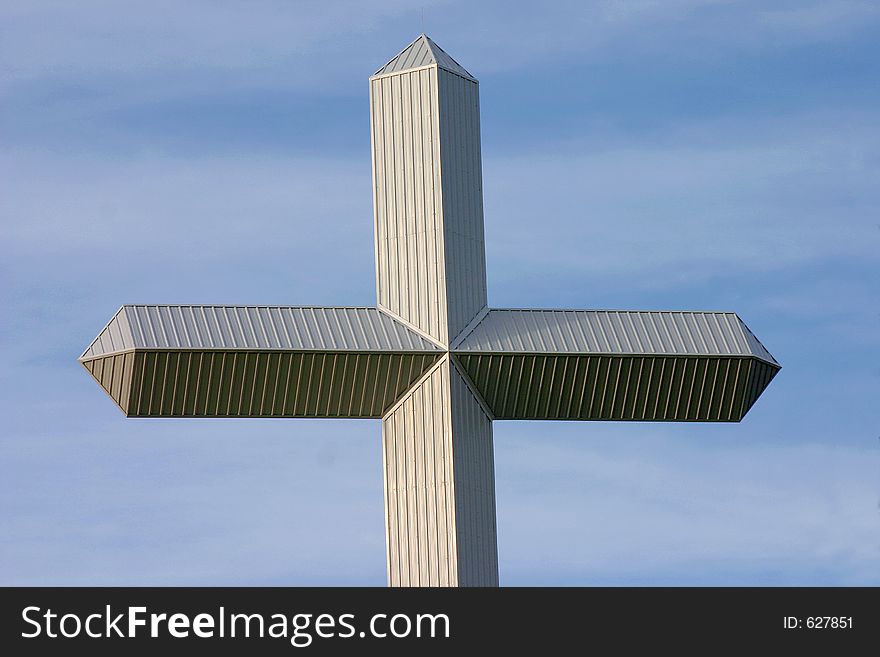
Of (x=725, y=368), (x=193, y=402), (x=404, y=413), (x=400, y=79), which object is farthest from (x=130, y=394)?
(x=725, y=368)

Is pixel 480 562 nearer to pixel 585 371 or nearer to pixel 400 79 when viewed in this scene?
pixel 585 371

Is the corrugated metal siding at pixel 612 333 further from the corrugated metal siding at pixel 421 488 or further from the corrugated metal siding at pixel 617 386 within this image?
the corrugated metal siding at pixel 421 488

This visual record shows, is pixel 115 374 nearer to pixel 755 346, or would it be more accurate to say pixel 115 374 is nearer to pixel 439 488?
pixel 439 488

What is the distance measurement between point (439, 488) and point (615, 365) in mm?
3571

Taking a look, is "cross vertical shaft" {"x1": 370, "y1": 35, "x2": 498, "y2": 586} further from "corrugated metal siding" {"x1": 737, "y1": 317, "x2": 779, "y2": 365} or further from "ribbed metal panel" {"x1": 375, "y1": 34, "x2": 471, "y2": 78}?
"corrugated metal siding" {"x1": 737, "y1": 317, "x2": 779, "y2": 365}

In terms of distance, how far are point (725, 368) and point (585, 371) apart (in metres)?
2.24

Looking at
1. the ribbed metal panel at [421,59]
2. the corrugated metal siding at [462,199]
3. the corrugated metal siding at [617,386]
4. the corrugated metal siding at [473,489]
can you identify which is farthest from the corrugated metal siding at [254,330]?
the ribbed metal panel at [421,59]

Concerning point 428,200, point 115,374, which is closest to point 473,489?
point 428,200

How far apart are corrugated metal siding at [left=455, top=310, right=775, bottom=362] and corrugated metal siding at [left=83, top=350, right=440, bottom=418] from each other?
4.11 ft

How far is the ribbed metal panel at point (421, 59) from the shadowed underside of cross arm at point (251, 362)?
4.22 m

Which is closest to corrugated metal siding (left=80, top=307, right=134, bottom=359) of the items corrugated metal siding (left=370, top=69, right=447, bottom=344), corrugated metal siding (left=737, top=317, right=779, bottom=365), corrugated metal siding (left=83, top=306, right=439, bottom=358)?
corrugated metal siding (left=83, top=306, right=439, bottom=358)

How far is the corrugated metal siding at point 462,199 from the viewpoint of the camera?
34656mm
